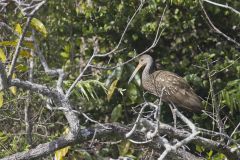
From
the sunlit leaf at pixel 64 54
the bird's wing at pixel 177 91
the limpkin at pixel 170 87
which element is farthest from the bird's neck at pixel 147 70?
the sunlit leaf at pixel 64 54

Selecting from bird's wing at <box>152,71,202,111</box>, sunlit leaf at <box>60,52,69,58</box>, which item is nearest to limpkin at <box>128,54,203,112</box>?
bird's wing at <box>152,71,202,111</box>

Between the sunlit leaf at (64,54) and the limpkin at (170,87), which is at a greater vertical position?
the sunlit leaf at (64,54)

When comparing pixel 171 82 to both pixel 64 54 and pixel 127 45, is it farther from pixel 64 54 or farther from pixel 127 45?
pixel 64 54

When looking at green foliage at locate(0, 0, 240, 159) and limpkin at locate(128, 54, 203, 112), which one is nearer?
limpkin at locate(128, 54, 203, 112)

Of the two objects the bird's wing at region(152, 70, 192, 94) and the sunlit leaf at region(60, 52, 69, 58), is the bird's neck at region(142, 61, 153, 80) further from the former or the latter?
the sunlit leaf at region(60, 52, 69, 58)

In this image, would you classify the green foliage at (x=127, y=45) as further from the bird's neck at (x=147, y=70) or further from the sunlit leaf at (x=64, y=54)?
the bird's neck at (x=147, y=70)

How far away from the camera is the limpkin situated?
7.74m

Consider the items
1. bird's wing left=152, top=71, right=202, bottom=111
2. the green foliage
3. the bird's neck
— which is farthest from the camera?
the bird's neck

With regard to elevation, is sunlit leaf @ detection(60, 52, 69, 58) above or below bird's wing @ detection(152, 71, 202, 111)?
above

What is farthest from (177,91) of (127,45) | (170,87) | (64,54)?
(64,54)

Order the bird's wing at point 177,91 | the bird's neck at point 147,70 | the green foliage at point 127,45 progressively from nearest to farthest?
the bird's wing at point 177,91
the green foliage at point 127,45
the bird's neck at point 147,70

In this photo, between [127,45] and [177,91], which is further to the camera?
[127,45]

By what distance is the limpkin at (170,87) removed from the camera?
25.4 feet

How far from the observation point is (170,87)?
7.89 m
